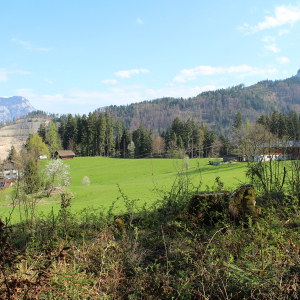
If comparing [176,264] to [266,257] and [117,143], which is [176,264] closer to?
[266,257]

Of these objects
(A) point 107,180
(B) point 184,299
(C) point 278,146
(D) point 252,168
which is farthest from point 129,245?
(A) point 107,180

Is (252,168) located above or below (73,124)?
below

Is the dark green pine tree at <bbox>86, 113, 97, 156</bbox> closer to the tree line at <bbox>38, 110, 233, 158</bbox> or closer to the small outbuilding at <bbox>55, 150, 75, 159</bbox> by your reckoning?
the tree line at <bbox>38, 110, 233, 158</bbox>

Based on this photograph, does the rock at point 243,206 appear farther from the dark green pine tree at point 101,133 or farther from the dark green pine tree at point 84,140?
the dark green pine tree at point 84,140

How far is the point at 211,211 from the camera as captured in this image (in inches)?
175

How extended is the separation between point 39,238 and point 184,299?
118 inches

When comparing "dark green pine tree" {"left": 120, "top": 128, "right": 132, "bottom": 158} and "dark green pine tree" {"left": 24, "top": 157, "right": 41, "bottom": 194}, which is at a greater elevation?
"dark green pine tree" {"left": 120, "top": 128, "right": 132, "bottom": 158}

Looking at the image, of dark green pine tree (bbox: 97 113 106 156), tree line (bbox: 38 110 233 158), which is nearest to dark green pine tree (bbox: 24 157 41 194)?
tree line (bbox: 38 110 233 158)

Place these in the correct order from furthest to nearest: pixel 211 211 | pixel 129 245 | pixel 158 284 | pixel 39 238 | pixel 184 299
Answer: pixel 211 211 < pixel 39 238 < pixel 129 245 < pixel 158 284 < pixel 184 299

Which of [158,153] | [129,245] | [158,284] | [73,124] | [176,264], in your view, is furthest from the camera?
[73,124]

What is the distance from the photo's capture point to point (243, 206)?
4395 millimetres

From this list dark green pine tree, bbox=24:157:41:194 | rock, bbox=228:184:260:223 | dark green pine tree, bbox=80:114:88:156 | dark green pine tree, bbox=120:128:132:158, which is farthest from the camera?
dark green pine tree, bbox=120:128:132:158

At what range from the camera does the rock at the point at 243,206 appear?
4309 millimetres

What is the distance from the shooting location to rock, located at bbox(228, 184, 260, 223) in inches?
170
